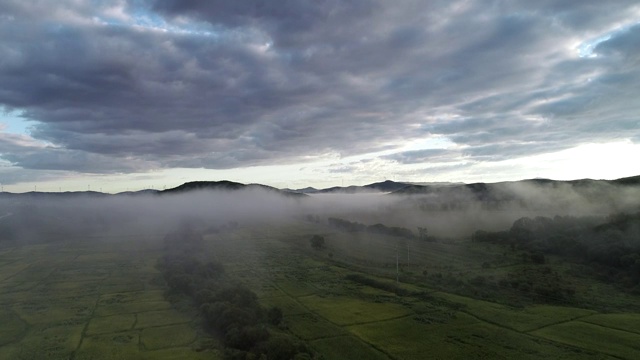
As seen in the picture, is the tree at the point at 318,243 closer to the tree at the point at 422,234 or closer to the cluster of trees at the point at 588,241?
the tree at the point at 422,234

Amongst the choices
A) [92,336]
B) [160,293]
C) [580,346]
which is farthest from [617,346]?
[160,293]

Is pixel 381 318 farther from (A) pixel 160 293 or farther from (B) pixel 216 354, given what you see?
(A) pixel 160 293

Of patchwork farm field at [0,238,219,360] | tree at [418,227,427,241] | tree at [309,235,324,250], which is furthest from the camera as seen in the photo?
tree at [418,227,427,241]

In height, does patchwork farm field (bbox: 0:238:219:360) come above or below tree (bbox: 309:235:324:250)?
below

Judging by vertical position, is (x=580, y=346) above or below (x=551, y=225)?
below

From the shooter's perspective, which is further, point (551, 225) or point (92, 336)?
point (551, 225)

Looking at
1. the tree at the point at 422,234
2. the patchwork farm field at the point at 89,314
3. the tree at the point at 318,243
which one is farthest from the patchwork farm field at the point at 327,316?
the tree at the point at 422,234

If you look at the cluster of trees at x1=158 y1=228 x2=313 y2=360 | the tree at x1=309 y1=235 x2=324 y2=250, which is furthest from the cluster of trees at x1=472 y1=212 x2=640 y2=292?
the cluster of trees at x1=158 y1=228 x2=313 y2=360

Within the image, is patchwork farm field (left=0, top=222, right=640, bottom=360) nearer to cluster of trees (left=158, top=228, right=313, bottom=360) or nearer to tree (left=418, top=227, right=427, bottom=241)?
cluster of trees (left=158, top=228, right=313, bottom=360)
